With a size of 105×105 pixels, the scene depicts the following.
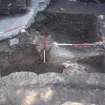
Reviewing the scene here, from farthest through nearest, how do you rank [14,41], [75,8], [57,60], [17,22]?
[75,8]
[17,22]
[14,41]
[57,60]

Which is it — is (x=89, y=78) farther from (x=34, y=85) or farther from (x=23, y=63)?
(x=23, y=63)

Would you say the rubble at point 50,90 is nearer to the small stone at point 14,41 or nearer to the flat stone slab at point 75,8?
the small stone at point 14,41

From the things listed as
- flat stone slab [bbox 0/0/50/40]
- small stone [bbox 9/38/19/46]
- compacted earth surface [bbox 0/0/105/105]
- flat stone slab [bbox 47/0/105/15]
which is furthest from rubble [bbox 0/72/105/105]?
flat stone slab [bbox 47/0/105/15]

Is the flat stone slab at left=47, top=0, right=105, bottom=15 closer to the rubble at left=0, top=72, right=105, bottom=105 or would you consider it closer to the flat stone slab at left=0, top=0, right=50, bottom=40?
the flat stone slab at left=0, top=0, right=50, bottom=40

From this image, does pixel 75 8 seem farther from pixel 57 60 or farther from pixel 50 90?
pixel 50 90

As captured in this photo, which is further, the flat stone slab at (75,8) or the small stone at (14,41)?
the flat stone slab at (75,8)

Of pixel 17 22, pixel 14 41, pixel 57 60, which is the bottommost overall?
pixel 57 60

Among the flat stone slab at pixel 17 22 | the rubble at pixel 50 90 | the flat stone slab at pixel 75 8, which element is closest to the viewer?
the rubble at pixel 50 90

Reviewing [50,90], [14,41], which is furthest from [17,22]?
[50,90]

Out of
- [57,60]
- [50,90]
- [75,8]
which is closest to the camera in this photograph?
[50,90]

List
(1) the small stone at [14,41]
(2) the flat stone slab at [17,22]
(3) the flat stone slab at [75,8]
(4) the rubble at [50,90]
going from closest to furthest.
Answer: (4) the rubble at [50,90] → (1) the small stone at [14,41] → (2) the flat stone slab at [17,22] → (3) the flat stone slab at [75,8]

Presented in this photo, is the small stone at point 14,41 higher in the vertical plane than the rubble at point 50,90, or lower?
lower

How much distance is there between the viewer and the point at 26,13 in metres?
7.98

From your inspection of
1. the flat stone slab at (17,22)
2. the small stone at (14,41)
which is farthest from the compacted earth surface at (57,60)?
the flat stone slab at (17,22)
